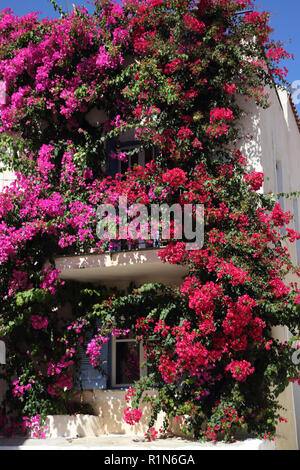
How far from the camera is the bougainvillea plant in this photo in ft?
30.8

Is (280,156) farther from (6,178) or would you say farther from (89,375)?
(89,375)

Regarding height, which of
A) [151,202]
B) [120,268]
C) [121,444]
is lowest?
[121,444]

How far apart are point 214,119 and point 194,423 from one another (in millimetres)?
5371

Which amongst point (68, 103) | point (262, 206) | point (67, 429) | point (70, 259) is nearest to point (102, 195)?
point (70, 259)

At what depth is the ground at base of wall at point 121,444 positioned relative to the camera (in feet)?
28.4

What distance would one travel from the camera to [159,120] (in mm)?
10938

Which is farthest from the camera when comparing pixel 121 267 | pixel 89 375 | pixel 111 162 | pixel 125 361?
pixel 111 162

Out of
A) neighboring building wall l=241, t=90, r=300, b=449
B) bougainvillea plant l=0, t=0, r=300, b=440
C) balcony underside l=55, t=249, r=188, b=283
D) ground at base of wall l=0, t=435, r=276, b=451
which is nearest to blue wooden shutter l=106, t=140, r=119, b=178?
bougainvillea plant l=0, t=0, r=300, b=440

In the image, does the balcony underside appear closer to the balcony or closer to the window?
the balcony

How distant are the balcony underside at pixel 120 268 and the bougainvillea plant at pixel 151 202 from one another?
0.79ft

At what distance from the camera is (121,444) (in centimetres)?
920

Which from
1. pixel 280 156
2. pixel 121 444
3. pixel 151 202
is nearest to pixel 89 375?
pixel 121 444

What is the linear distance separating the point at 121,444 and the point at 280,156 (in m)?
7.91

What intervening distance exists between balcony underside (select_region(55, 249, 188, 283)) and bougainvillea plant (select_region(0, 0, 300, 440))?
0.79 ft
